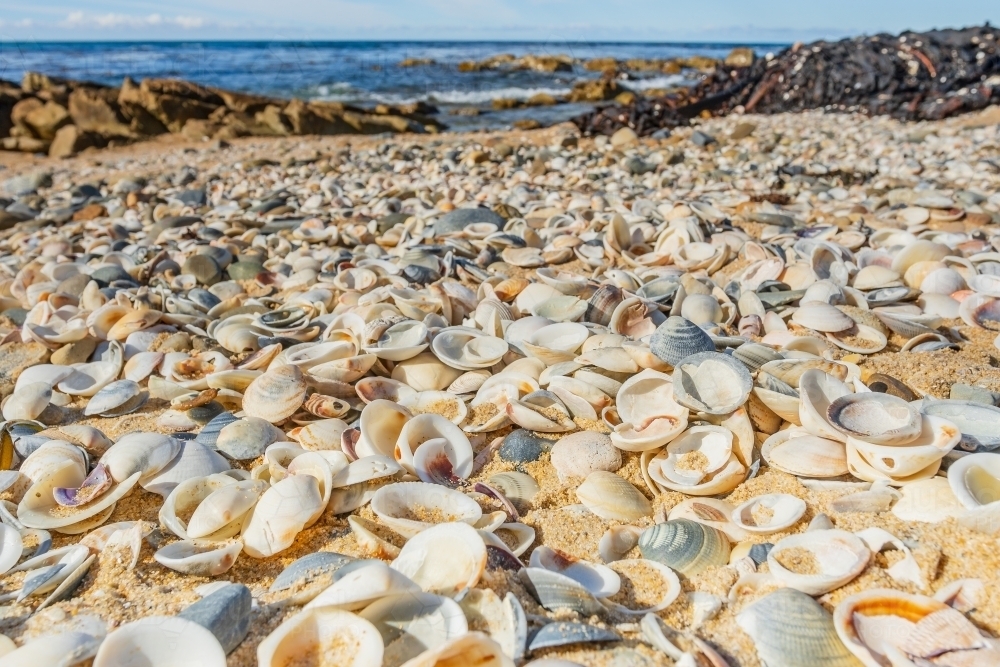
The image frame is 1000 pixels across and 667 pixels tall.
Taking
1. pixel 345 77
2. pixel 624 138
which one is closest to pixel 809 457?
pixel 624 138

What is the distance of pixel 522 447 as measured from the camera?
213 cm

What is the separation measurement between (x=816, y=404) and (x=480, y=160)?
22.5 ft

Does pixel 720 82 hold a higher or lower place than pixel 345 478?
higher

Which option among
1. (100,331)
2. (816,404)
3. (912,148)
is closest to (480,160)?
Answer: (912,148)

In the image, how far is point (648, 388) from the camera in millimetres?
2221

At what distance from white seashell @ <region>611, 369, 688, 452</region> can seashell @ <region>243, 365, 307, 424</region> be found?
1154mm

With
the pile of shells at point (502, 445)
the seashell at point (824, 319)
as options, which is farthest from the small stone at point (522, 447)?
the seashell at point (824, 319)

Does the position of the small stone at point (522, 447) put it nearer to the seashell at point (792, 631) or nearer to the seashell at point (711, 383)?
the seashell at point (711, 383)

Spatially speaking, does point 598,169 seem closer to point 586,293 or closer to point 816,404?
point 586,293

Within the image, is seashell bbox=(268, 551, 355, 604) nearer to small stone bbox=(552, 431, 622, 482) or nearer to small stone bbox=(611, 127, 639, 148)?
small stone bbox=(552, 431, 622, 482)

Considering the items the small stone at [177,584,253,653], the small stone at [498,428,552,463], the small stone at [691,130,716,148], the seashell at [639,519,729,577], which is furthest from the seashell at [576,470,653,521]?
the small stone at [691,130,716,148]

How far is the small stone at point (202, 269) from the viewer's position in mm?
4160

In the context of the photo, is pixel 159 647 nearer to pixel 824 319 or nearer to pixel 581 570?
pixel 581 570

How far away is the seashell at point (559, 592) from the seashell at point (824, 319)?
1.70 meters
